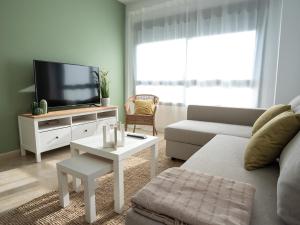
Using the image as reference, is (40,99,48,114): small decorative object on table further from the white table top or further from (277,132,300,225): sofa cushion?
(277,132,300,225): sofa cushion

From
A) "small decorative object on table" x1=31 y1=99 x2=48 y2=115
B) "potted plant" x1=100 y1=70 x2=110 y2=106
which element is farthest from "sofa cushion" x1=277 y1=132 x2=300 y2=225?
"potted plant" x1=100 y1=70 x2=110 y2=106

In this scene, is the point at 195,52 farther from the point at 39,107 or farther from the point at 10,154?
the point at 10,154

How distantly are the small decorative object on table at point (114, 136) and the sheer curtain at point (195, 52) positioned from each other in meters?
2.28

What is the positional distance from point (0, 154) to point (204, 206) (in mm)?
2792

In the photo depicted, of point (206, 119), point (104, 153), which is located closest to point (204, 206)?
point (104, 153)

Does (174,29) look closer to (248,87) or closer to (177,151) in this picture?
(248,87)

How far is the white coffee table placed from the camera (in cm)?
149

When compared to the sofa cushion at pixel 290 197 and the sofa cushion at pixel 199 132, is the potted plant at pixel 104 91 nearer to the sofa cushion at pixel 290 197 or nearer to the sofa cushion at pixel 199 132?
the sofa cushion at pixel 199 132

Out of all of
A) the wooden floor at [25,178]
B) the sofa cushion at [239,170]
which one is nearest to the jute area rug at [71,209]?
the wooden floor at [25,178]

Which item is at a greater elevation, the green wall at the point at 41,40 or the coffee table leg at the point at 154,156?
the green wall at the point at 41,40

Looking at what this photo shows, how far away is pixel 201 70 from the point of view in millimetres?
3551

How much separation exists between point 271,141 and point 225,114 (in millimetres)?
1512

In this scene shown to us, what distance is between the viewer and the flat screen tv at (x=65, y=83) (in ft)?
8.96

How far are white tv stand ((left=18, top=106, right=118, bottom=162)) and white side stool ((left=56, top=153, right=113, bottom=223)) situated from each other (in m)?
1.16
